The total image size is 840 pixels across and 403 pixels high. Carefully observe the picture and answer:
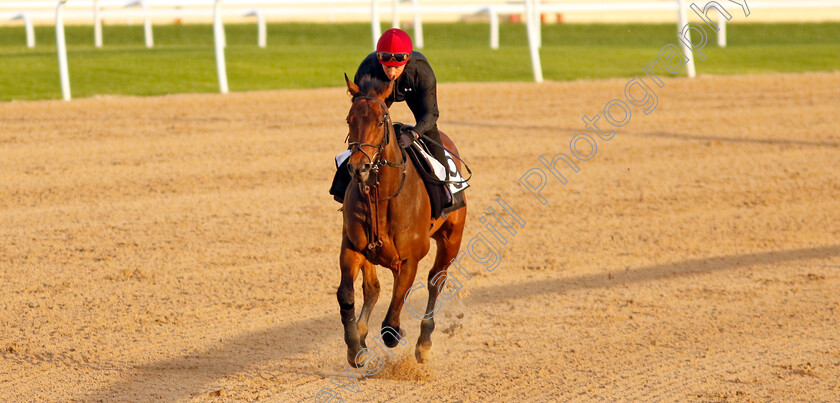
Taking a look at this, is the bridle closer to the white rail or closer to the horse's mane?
the horse's mane

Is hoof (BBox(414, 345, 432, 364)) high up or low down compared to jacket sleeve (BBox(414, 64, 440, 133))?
down

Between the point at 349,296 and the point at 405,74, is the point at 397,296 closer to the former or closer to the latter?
the point at 349,296

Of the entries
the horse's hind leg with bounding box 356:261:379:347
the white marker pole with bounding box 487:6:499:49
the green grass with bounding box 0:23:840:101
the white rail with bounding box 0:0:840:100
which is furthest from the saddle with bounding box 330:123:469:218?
the white marker pole with bounding box 487:6:499:49

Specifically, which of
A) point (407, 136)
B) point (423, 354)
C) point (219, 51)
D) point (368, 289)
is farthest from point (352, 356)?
point (219, 51)

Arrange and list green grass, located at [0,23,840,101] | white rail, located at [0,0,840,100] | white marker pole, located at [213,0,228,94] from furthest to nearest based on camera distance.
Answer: green grass, located at [0,23,840,101], white rail, located at [0,0,840,100], white marker pole, located at [213,0,228,94]

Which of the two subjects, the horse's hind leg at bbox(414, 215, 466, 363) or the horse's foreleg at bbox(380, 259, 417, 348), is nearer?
the horse's foreleg at bbox(380, 259, 417, 348)

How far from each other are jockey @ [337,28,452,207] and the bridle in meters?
0.32

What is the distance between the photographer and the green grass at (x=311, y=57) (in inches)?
603

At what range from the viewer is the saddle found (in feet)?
19.4

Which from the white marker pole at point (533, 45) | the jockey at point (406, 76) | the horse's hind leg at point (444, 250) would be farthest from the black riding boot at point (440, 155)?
the white marker pole at point (533, 45)

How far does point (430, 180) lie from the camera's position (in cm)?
599

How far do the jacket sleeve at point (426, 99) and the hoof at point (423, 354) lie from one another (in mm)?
1358

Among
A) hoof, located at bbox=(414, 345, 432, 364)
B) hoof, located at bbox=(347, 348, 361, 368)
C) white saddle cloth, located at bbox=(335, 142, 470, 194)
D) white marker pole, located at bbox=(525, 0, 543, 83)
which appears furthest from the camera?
→ white marker pole, located at bbox=(525, 0, 543, 83)

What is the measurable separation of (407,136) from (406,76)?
14.6 inches
